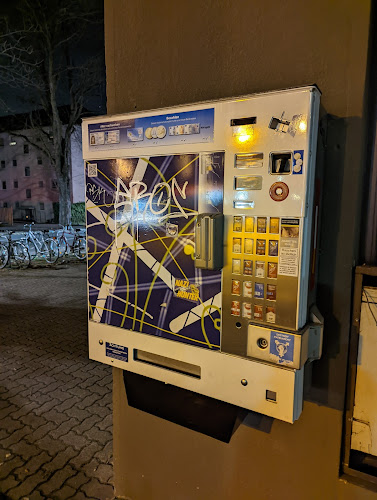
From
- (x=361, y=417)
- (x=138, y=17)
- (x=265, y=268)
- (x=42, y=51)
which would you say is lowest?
(x=361, y=417)

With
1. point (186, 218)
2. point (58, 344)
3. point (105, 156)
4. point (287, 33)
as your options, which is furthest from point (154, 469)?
point (58, 344)

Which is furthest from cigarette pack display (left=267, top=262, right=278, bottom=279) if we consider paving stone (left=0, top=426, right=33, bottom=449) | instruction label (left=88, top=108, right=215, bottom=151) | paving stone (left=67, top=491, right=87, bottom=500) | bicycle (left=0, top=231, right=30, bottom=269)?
bicycle (left=0, top=231, right=30, bottom=269)

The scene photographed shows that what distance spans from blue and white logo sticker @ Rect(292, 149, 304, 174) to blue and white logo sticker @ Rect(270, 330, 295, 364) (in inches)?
28.0

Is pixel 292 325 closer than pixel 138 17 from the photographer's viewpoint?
Yes

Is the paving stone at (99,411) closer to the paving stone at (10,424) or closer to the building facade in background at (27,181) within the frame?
the paving stone at (10,424)

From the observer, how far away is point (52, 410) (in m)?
3.79

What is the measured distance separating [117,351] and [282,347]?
3.41 feet

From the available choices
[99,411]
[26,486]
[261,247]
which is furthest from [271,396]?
[99,411]

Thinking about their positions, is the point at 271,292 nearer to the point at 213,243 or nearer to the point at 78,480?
the point at 213,243

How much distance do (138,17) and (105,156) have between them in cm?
86

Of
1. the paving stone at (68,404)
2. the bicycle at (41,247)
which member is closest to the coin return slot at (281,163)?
the paving stone at (68,404)

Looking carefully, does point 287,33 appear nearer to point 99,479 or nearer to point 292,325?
point 292,325

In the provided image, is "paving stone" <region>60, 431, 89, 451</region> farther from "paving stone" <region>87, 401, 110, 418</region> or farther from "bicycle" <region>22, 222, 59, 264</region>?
"bicycle" <region>22, 222, 59, 264</region>

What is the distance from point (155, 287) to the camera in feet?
6.81
